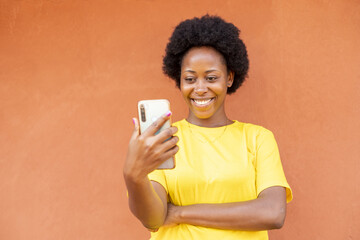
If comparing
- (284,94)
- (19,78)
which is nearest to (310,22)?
(284,94)

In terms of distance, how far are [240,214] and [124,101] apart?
4.56 feet

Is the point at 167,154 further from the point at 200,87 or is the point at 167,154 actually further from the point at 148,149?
the point at 200,87

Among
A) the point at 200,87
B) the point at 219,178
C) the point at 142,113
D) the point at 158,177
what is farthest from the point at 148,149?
the point at 200,87

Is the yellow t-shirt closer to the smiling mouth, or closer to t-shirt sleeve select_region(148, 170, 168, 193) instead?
t-shirt sleeve select_region(148, 170, 168, 193)

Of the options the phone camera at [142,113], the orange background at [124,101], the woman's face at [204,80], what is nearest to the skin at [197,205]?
the woman's face at [204,80]

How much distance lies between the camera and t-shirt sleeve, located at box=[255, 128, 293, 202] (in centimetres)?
177

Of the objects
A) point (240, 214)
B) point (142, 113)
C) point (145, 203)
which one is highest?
point (142, 113)

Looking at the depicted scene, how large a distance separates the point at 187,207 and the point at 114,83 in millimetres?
1328

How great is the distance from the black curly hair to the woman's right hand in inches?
36.1

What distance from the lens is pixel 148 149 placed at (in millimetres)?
1237

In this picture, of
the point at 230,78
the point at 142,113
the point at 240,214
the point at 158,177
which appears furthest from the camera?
the point at 230,78

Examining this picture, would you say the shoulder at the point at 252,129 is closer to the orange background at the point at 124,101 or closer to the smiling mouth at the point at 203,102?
the smiling mouth at the point at 203,102

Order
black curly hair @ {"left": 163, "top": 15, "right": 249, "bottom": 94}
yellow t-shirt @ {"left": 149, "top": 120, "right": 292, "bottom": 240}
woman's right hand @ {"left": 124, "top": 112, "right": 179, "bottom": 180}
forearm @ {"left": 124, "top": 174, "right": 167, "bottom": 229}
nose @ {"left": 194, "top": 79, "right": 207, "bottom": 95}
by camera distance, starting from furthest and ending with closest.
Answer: black curly hair @ {"left": 163, "top": 15, "right": 249, "bottom": 94}
nose @ {"left": 194, "top": 79, "right": 207, "bottom": 95}
yellow t-shirt @ {"left": 149, "top": 120, "right": 292, "bottom": 240}
forearm @ {"left": 124, "top": 174, "right": 167, "bottom": 229}
woman's right hand @ {"left": 124, "top": 112, "right": 179, "bottom": 180}

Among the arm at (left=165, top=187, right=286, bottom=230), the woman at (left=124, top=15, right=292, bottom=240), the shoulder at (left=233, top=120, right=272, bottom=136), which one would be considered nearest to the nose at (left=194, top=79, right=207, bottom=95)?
the woman at (left=124, top=15, right=292, bottom=240)
